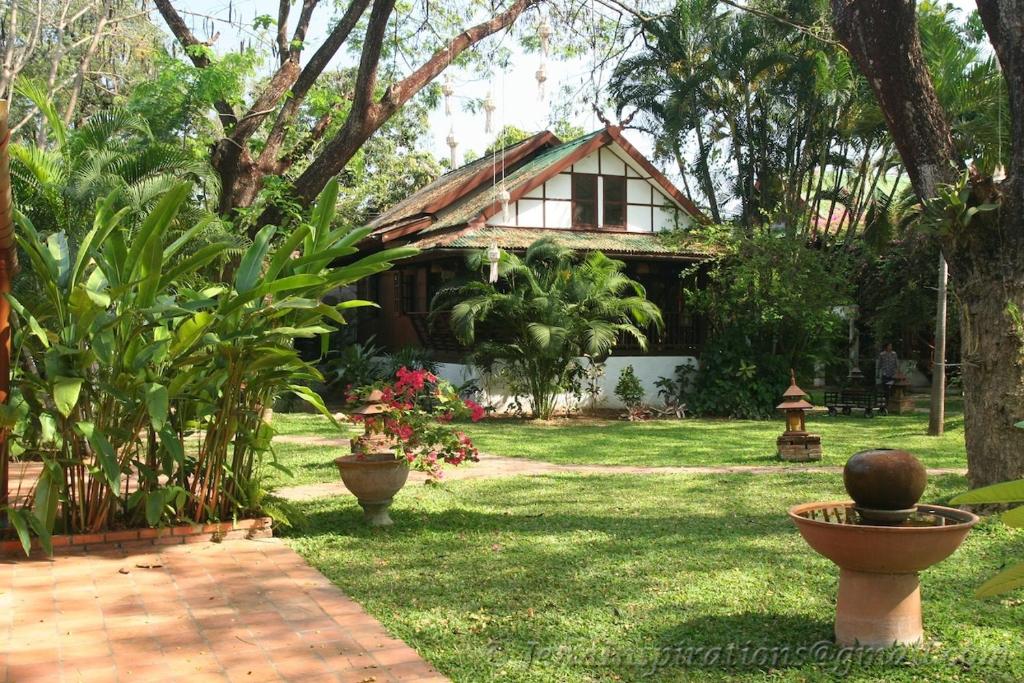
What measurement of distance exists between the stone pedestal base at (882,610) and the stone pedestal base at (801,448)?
7144 millimetres

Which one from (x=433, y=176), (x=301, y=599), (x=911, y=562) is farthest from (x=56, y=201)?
(x=433, y=176)

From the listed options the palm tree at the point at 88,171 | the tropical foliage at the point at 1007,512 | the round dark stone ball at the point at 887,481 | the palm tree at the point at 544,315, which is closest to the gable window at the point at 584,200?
the palm tree at the point at 544,315

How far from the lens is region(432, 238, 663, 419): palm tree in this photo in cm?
1552

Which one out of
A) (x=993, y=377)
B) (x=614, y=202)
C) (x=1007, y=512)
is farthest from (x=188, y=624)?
(x=614, y=202)

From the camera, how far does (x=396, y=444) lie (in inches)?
286

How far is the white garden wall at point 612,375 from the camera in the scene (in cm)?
1728

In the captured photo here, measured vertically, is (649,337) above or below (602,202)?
below

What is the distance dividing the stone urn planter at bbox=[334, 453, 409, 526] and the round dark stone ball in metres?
3.72

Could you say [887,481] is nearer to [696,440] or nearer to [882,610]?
[882,610]

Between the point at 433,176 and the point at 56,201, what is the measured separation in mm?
25073

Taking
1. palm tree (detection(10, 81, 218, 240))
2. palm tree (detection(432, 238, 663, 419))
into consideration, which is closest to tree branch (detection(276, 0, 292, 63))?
palm tree (detection(10, 81, 218, 240))

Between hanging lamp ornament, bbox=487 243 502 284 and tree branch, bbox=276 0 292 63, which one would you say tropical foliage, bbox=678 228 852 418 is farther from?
tree branch, bbox=276 0 292 63

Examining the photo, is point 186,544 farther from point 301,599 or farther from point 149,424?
point 301,599

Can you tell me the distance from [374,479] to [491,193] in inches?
508
